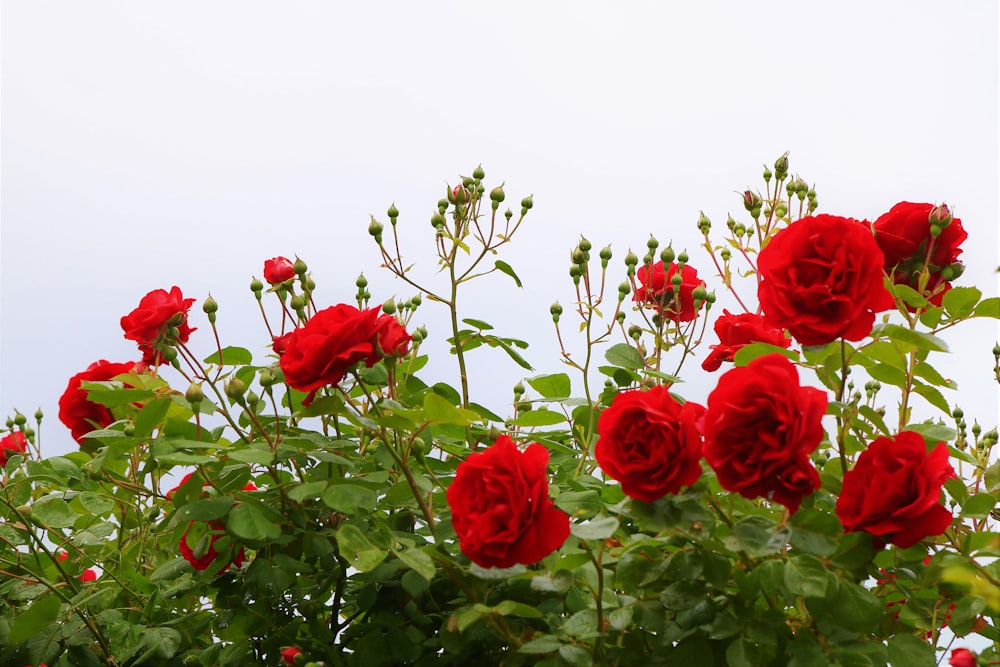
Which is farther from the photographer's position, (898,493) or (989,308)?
(989,308)

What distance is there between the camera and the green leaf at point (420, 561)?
129 centimetres

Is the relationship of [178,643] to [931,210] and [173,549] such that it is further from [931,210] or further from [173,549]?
[931,210]

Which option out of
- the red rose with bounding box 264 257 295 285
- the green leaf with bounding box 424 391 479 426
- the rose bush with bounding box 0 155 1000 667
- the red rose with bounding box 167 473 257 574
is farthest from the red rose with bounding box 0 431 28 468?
the green leaf with bounding box 424 391 479 426

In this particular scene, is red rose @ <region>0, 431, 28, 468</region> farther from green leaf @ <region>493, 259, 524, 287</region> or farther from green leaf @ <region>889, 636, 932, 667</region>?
green leaf @ <region>889, 636, 932, 667</region>

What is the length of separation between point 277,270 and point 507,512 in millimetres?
763

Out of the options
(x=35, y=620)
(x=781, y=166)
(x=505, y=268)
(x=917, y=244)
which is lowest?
(x=35, y=620)

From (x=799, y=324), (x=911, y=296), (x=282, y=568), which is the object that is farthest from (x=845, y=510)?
(x=282, y=568)

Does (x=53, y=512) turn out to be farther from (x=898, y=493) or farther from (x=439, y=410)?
(x=898, y=493)

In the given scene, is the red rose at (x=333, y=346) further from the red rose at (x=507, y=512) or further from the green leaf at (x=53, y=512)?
the green leaf at (x=53, y=512)

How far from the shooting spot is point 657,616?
1419 millimetres

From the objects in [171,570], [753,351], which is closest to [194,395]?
[171,570]

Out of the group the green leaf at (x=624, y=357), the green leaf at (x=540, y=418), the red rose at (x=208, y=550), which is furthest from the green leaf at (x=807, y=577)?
the red rose at (x=208, y=550)

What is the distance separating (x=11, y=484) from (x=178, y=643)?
519 mm

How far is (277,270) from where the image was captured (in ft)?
5.98
